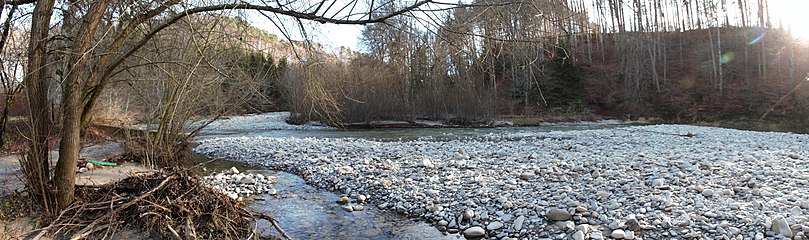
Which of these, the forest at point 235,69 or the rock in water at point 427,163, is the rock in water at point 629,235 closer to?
the forest at point 235,69

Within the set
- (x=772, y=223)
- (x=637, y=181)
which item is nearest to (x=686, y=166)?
(x=637, y=181)

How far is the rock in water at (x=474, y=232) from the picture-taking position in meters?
4.70

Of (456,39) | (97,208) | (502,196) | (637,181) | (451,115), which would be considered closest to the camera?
(456,39)

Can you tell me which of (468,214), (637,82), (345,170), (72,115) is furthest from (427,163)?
(637,82)

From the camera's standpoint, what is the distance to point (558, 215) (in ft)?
16.2

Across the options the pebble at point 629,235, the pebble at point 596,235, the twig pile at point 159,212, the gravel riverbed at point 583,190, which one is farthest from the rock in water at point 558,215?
the twig pile at point 159,212

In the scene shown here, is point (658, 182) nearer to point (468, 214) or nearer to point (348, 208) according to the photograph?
point (468, 214)

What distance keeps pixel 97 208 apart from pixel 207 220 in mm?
919

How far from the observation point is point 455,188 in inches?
252

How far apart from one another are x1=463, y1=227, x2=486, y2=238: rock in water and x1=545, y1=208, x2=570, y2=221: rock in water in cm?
77

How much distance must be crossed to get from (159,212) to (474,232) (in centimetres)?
299

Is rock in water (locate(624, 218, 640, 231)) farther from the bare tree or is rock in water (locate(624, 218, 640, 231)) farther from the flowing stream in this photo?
the bare tree

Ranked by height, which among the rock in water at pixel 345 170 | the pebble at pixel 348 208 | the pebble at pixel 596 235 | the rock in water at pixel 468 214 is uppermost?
the rock in water at pixel 345 170

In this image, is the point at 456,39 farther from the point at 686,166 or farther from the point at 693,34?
the point at 693,34
